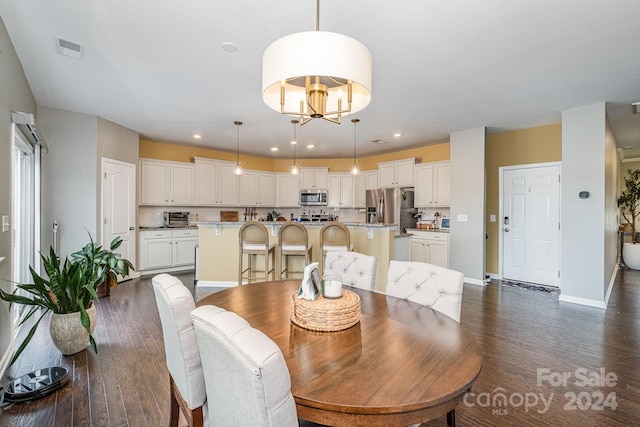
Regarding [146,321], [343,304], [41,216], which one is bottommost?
[146,321]

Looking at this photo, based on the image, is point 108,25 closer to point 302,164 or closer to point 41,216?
point 41,216

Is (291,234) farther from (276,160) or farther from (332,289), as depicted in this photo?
(276,160)

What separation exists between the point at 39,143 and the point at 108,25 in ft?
7.30

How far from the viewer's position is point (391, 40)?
2.46 metres

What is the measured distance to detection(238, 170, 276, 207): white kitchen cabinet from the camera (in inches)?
276

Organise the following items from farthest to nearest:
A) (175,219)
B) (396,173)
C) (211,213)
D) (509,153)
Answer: (211,213) < (396,173) < (175,219) < (509,153)

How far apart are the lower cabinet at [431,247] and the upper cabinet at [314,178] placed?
2565mm

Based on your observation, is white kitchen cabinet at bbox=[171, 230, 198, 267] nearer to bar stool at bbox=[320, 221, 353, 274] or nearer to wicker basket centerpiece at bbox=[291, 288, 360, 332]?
bar stool at bbox=[320, 221, 353, 274]

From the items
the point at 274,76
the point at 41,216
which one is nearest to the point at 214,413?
the point at 274,76

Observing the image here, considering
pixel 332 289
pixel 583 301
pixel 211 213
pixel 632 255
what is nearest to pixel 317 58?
pixel 332 289

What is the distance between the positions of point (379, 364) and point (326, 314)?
35 cm

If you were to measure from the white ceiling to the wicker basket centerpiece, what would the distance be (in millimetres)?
1921

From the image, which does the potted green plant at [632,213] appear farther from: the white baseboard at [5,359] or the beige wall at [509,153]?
the white baseboard at [5,359]

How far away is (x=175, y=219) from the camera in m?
6.10
